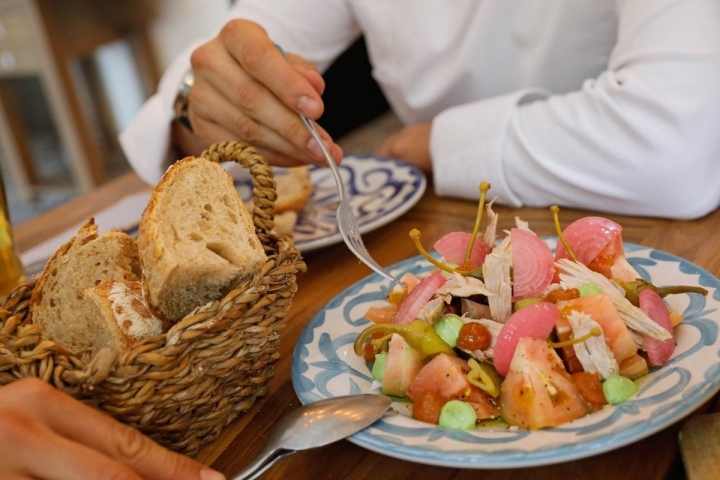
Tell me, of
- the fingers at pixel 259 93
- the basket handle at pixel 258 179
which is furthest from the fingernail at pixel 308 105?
the basket handle at pixel 258 179

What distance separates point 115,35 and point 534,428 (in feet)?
14.9

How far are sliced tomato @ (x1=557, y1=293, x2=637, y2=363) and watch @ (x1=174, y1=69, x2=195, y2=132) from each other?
88 centimetres

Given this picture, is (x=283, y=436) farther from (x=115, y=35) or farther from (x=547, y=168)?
(x=115, y=35)

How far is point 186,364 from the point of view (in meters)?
0.57

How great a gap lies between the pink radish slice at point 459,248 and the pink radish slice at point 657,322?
0.58ft

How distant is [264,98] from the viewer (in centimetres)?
99

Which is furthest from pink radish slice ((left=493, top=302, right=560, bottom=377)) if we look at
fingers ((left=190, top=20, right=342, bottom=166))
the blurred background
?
the blurred background

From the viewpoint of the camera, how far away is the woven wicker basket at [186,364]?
0.54 meters

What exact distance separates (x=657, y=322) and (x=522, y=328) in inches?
5.5

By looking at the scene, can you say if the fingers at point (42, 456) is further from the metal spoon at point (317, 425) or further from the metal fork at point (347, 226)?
the metal fork at point (347, 226)

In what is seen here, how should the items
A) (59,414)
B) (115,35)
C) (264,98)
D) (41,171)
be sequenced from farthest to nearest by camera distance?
(41,171), (115,35), (264,98), (59,414)

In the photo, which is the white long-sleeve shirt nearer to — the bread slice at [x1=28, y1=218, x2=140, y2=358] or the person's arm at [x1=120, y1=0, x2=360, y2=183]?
the person's arm at [x1=120, y1=0, x2=360, y2=183]

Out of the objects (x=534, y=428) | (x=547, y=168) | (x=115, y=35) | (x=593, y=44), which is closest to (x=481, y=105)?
(x=547, y=168)

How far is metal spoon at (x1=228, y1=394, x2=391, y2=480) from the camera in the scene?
57 centimetres
